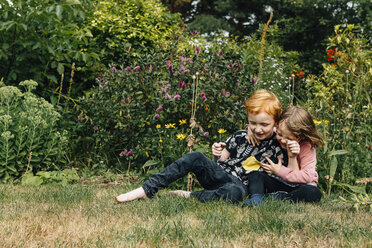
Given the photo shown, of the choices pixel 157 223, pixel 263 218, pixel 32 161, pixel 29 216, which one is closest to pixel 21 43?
pixel 32 161

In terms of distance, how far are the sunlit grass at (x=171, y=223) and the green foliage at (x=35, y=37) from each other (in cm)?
221

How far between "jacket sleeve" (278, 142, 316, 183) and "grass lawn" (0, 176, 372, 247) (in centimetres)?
22

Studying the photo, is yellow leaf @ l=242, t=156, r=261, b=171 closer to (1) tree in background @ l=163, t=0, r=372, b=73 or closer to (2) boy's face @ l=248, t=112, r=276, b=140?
(2) boy's face @ l=248, t=112, r=276, b=140

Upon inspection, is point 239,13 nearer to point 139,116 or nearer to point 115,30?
point 115,30

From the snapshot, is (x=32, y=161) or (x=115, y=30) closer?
(x=32, y=161)

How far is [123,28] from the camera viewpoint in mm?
6105

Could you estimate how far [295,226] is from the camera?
2.21 m

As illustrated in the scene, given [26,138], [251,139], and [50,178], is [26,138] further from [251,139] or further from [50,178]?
[251,139]

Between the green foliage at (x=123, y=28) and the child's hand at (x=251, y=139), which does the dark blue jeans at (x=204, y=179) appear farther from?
the green foliage at (x=123, y=28)

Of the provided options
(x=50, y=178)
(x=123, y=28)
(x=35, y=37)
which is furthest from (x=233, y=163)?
(x=123, y=28)

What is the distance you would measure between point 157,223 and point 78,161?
283 cm

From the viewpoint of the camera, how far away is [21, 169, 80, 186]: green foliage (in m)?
3.76

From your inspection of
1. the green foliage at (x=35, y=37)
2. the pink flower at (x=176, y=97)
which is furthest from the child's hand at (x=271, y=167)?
the green foliage at (x=35, y=37)

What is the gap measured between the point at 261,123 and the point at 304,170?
521 mm
